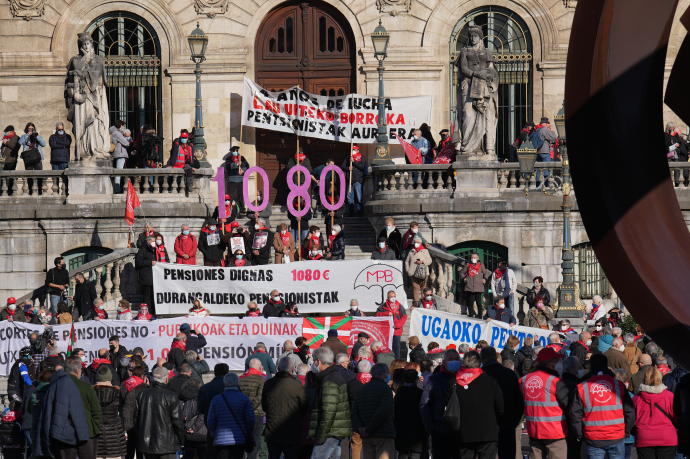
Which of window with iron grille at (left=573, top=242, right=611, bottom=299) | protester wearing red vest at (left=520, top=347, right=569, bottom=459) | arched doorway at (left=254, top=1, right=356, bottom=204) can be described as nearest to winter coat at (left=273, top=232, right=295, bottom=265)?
window with iron grille at (left=573, top=242, right=611, bottom=299)

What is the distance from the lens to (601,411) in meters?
15.8

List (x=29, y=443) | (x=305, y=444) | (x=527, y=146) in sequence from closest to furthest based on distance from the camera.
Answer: (x=305, y=444)
(x=29, y=443)
(x=527, y=146)

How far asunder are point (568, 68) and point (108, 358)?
16042 mm

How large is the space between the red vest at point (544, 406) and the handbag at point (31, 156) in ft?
68.9

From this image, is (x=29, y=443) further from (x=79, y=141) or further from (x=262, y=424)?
(x=79, y=141)

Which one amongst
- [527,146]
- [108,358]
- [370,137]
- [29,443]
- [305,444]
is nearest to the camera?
[305,444]

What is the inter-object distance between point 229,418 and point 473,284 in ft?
46.8

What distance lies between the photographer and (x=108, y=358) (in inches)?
922

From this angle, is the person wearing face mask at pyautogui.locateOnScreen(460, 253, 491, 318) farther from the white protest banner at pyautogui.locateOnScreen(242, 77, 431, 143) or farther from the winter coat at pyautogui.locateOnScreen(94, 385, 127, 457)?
the winter coat at pyautogui.locateOnScreen(94, 385, 127, 457)

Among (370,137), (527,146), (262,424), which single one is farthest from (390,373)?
(370,137)

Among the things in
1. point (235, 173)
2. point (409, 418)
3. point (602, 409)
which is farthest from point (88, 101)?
point (602, 409)

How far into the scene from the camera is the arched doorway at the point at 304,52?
130 feet

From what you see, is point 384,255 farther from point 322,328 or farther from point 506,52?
point 506,52

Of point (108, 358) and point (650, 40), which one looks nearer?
point (650, 40)
